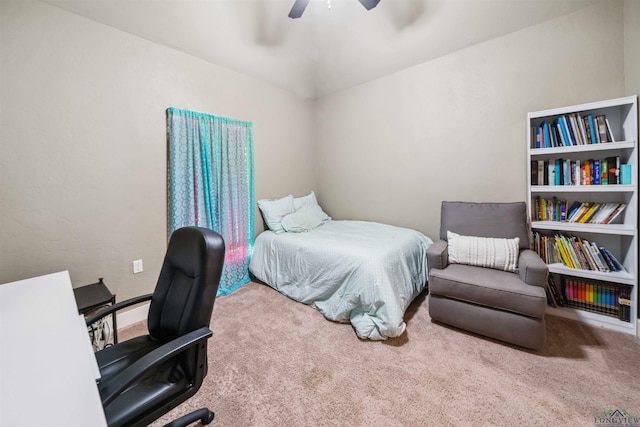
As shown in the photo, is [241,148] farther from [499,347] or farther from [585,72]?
[585,72]

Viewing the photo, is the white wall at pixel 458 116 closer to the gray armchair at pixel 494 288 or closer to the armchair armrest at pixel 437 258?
the gray armchair at pixel 494 288

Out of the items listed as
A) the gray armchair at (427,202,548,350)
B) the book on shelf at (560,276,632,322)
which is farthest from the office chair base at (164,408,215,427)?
the book on shelf at (560,276,632,322)

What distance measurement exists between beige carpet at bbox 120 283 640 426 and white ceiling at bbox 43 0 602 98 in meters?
2.65

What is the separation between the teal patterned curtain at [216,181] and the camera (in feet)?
7.86

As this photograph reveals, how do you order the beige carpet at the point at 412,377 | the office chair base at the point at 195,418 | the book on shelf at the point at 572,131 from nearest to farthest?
1. the office chair base at the point at 195,418
2. the beige carpet at the point at 412,377
3. the book on shelf at the point at 572,131

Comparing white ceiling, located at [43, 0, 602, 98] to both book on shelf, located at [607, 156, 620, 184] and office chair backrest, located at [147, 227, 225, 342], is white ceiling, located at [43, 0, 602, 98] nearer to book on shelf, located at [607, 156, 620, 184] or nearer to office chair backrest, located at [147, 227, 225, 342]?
book on shelf, located at [607, 156, 620, 184]

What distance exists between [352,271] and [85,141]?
2.36 metres

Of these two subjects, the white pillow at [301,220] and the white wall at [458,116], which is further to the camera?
the white pillow at [301,220]

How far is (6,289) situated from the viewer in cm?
127

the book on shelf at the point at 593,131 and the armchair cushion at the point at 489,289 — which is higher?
the book on shelf at the point at 593,131

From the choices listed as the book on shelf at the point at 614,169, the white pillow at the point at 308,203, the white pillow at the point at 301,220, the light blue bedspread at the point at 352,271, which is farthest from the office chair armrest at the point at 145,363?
the book on shelf at the point at 614,169

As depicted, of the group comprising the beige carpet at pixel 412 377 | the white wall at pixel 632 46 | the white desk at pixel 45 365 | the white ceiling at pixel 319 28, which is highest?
the white ceiling at pixel 319 28

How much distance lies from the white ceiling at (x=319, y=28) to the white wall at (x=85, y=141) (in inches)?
6.6

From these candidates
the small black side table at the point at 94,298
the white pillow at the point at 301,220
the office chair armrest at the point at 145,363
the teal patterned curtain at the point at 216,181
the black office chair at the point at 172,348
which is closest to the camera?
the office chair armrest at the point at 145,363
